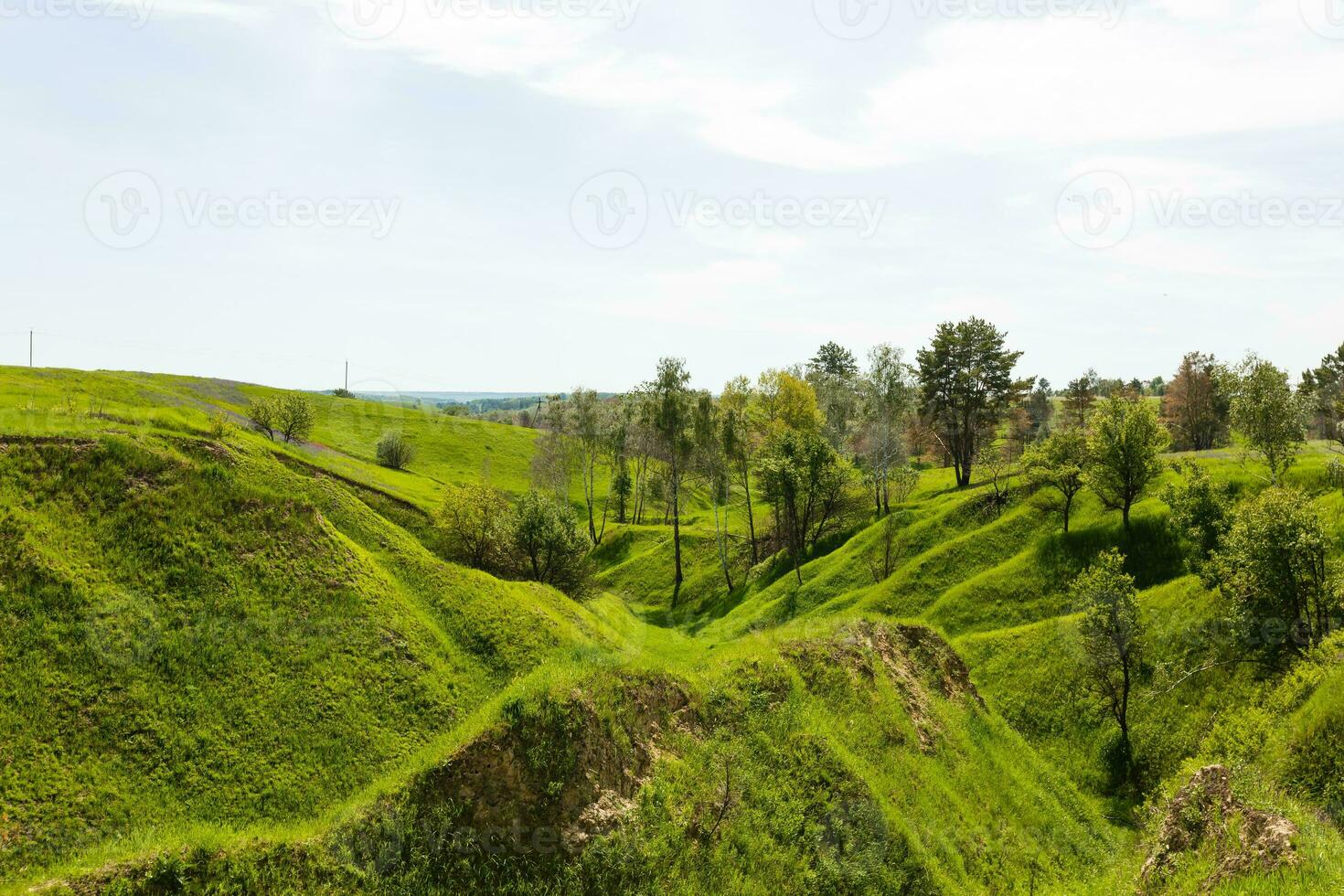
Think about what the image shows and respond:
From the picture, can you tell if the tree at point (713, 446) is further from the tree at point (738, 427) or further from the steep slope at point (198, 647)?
the steep slope at point (198, 647)

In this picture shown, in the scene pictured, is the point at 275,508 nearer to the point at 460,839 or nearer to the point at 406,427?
the point at 460,839

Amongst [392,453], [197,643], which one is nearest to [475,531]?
[197,643]

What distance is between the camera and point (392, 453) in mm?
109500

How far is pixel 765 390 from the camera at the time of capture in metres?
90.9

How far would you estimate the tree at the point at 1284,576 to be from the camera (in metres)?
31.8

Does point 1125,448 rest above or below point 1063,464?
above

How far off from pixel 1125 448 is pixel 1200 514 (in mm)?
7947

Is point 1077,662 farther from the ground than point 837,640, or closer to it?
closer to it

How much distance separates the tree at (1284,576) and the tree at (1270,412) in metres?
11.4

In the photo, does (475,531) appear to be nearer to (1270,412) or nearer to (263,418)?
(263,418)

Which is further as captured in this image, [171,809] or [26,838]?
[171,809]

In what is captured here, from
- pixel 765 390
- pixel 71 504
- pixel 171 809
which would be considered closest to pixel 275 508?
pixel 71 504

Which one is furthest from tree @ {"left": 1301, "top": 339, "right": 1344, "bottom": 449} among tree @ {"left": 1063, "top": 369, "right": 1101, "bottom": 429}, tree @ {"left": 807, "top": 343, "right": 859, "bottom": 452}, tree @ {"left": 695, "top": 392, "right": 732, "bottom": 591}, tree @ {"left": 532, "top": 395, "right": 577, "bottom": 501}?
tree @ {"left": 532, "top": 395, "right": 577, "bottom": 501}

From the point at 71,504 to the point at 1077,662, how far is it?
163 ft
